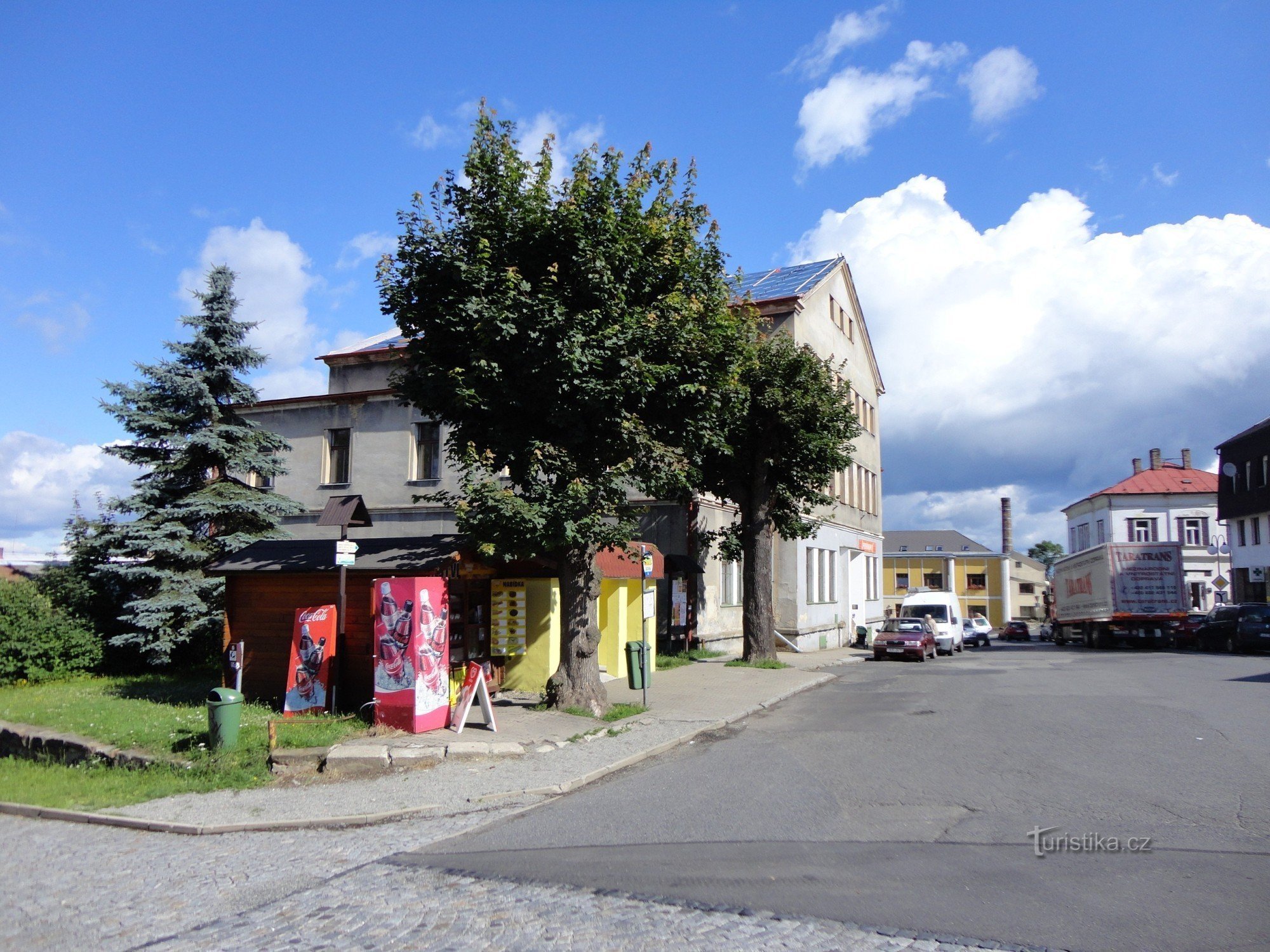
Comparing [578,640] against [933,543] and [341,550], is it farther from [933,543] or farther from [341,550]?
[933,543]

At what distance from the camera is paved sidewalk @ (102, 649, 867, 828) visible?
906 cm

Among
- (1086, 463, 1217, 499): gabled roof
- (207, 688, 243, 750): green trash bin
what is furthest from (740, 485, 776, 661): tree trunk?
(1086, 463, 1217, 499): gabled roof

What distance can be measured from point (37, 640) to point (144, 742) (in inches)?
371

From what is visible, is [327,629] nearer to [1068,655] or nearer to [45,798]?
[45,798]

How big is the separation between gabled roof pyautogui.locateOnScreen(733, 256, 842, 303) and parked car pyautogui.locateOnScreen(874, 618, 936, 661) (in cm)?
1188

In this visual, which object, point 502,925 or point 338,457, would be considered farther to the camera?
point 338,457

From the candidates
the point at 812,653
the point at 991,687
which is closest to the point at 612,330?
the point at 991,687

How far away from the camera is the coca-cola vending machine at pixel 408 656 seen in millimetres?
12289

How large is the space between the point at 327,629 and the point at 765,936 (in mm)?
10648

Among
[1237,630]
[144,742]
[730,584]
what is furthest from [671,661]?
[1237,630]

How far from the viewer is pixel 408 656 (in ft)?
40.3

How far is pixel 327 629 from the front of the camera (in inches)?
567

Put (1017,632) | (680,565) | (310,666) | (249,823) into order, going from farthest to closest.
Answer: (1017,632), (680,565), (310,666), (249,823)

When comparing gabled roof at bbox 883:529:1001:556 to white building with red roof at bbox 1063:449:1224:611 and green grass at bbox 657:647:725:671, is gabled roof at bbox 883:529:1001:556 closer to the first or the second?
white building with red roof at bbox 1063:449:1224:611
